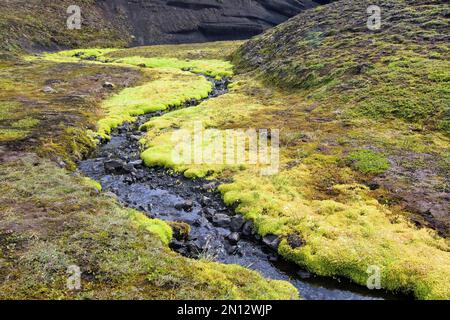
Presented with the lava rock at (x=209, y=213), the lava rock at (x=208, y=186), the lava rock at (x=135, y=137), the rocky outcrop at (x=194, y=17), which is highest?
the rocky outcrop at (x=194, y=17)

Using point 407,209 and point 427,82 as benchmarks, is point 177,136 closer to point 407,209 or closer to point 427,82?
point 407,209

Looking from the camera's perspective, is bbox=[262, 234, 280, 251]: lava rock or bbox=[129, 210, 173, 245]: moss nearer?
bbox=[129, 210, 173, 245]: moss

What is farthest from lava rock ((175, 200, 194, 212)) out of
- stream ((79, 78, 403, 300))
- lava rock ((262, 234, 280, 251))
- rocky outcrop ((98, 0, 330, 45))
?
rocky outcrop ((98, 0, 330, 45))

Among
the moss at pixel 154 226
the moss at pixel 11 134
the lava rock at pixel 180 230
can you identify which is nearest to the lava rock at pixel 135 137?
the moss at pixel 11 134

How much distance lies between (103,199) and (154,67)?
7124cm

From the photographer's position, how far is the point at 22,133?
35.5 meters

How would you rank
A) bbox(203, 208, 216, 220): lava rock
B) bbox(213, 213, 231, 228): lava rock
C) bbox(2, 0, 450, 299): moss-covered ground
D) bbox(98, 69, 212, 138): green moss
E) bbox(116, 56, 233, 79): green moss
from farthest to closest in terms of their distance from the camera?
1. bbox(116, 56, 233, 79): green moss
2. bbox(98, 69, 212, 138): green moss
3. bbox(203, 208, 216, 220): lava rock
4. bbox(213, 213, 231, 228): lava rock
5. bbox(2, 0, 450, 299): moss-covered ground

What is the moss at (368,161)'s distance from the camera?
29.3 metres

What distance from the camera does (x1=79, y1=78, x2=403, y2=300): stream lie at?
18641 mm

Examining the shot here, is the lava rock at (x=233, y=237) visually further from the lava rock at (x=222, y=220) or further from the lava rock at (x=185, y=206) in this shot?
the lava rock at (x=185, y=206)

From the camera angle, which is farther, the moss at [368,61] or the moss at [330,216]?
the moss at [368,61]

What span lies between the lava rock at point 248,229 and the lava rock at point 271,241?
1.12m

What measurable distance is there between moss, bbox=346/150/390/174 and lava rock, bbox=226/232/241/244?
12.2 metres

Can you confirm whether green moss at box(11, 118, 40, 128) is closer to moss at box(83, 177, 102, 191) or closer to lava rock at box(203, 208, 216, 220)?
moss at box(83, 177, 102, 191)
